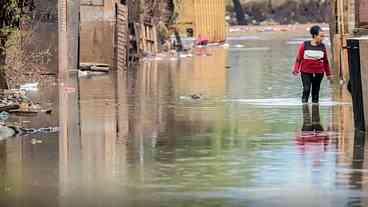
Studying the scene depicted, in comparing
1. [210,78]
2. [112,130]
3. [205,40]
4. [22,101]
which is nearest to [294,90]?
A: [210,78]

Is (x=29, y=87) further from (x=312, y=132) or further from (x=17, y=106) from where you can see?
(x=312, y=132)

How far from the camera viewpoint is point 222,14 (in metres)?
67.1

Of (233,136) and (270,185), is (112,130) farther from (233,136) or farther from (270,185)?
(270,185)

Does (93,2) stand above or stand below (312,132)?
above

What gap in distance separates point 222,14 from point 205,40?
21.4 ft

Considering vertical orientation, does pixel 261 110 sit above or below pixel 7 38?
below

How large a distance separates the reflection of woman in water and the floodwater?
0.01 m

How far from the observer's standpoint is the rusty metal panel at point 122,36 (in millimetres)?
33812

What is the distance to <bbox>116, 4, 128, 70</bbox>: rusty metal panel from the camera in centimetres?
3381

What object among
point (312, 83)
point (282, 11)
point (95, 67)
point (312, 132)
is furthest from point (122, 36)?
point (282, 11)

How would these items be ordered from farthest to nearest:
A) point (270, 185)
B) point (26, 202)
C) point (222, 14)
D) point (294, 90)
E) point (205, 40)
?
point (222, 14) < point (205, 40) < point (294, 90) < point (270, 185) < point (26, 202)

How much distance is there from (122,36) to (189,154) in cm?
2186

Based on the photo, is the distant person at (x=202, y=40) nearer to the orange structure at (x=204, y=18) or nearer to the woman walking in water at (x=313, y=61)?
the orange structure at (x=204, y=18)

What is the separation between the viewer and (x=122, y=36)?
34.7 m
